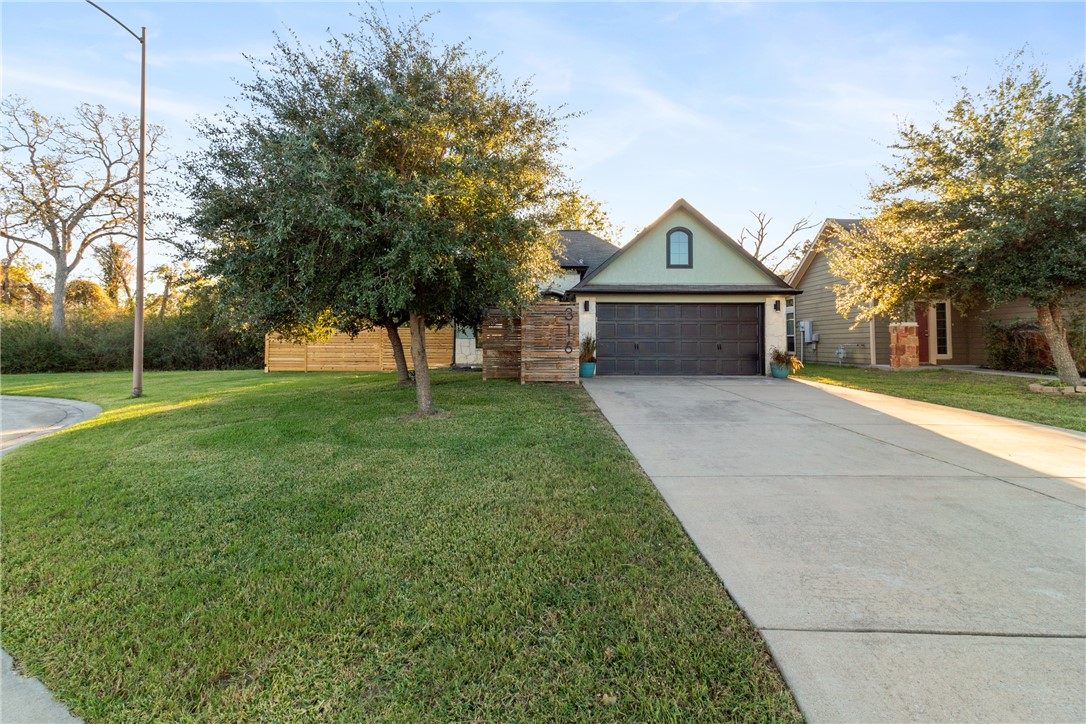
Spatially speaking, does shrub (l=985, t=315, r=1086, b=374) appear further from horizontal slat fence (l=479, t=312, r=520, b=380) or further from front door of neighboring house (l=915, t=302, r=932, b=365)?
horizontal slat fence (l=479, t=312, r=520, b=380)

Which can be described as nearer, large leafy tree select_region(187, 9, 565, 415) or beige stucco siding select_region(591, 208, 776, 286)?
large leafy tree select_region(187, 9, 565, 415)

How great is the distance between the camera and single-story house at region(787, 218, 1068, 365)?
50.7ft

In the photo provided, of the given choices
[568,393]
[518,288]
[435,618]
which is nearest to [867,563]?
[435,618]

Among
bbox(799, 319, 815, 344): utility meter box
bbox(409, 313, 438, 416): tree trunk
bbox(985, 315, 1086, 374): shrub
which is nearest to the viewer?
bbox(409, 313, 438, 416): tree trunk

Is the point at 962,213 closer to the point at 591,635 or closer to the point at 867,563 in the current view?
the point at 867,563

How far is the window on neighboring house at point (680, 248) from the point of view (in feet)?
44.7

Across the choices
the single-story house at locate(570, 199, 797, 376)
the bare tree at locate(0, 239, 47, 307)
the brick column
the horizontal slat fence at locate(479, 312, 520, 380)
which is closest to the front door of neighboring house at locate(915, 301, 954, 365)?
the brick column

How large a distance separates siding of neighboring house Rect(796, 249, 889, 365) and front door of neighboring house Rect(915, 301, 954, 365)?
140 centimetres

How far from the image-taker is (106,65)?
977cm

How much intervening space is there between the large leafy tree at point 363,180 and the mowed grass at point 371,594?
258 cm

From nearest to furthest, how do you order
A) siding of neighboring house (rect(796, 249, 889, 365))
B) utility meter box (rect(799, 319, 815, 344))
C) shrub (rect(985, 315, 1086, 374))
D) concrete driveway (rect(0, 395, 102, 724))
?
concrete driveway (rect(0, 395, 102, 724)), shrub (rect(985, 315, 1086, 374)), siding of neighboring house (rect(796, 249, 889, 365)), utility meter box (rect(799, 319, 815, 344))

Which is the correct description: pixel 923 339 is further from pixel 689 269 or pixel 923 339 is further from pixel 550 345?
pixel 550 345

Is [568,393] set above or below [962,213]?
below

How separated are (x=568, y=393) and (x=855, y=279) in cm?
848
